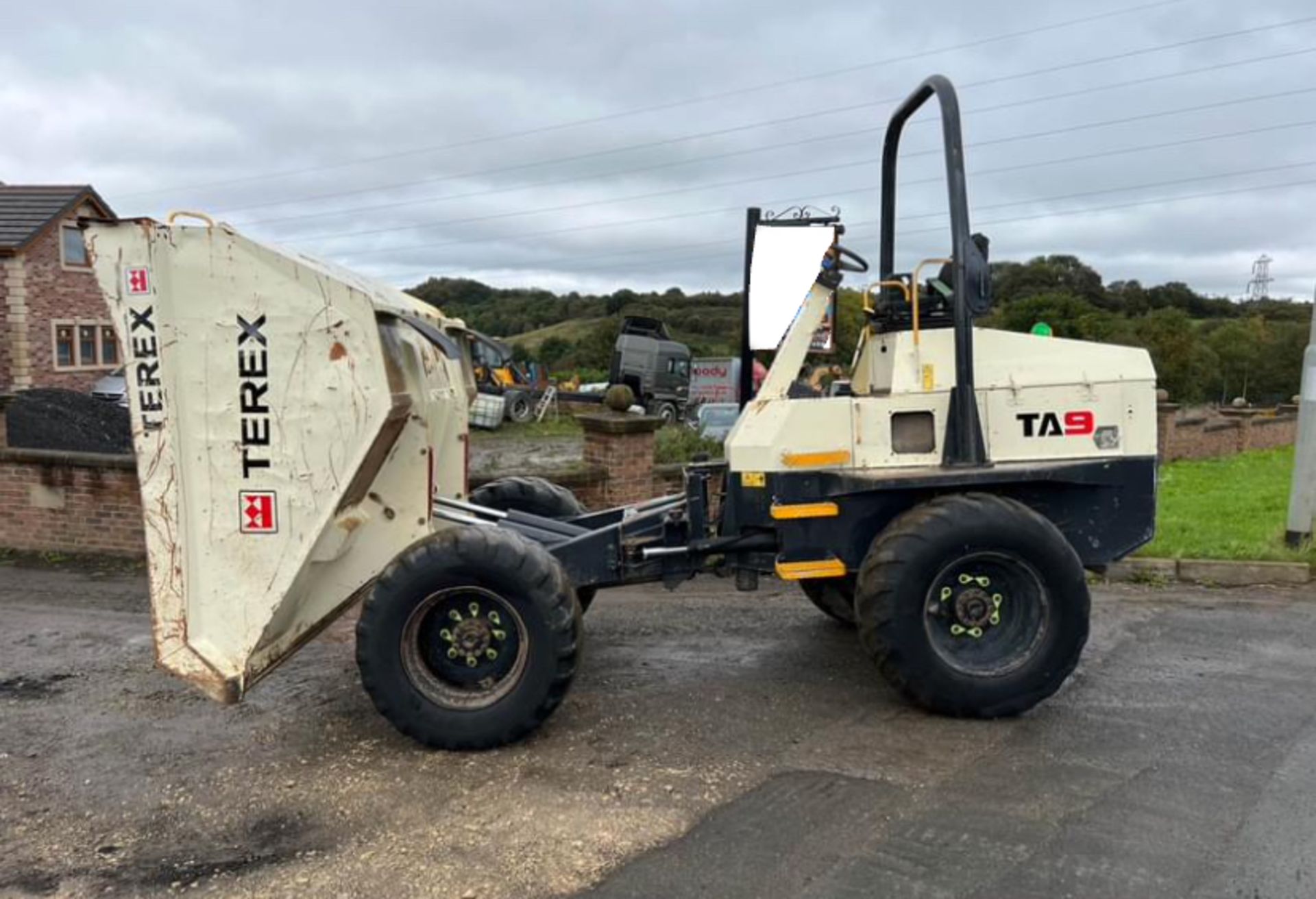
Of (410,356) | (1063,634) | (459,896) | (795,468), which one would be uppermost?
(410,356)

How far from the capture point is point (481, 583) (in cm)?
442

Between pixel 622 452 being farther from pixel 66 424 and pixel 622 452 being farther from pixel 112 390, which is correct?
pixel 112 390

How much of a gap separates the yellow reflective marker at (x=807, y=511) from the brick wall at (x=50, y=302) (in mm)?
34758

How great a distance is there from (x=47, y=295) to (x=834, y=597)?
35495mm

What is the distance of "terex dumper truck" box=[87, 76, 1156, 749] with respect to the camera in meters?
4.28

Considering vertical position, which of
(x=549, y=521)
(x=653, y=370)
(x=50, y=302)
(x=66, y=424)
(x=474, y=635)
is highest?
(x=50, y=302)

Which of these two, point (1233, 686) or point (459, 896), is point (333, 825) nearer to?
point (459, 896)

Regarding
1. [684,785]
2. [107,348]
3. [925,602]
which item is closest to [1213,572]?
[925,602]

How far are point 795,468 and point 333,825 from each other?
2.60 m

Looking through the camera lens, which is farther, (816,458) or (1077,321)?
(1077,321)

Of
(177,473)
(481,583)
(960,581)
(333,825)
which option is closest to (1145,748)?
(960,581)

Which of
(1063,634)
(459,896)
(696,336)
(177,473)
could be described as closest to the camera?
(459,896)

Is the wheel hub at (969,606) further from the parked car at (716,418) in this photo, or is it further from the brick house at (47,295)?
the brick house at (47,295)

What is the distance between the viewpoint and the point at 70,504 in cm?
918
